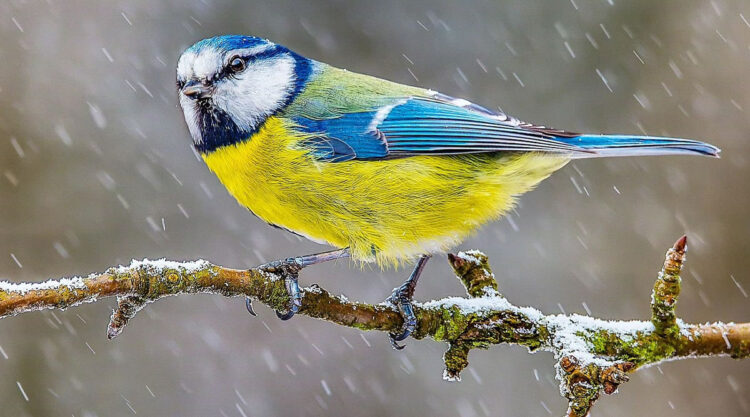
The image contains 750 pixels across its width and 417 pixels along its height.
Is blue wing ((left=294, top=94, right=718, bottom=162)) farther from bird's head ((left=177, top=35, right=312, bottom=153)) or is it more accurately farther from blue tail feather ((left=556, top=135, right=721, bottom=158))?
Answer: bird's head ((left=177, top=35, right=312, bottom=153))

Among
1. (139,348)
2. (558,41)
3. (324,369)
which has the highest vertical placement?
(558,41)

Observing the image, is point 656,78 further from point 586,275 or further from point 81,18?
point 81,18

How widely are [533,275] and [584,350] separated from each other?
326 cm

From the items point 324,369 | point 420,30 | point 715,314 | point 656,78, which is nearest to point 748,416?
point 715,314

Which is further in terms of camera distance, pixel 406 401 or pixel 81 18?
pixel 81 18

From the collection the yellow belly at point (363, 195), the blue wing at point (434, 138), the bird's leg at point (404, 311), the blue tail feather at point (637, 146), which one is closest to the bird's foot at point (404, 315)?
the bird's leg at point (404, 311)

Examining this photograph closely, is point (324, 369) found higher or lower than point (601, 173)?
lower

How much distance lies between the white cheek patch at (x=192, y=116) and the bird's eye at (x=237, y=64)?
0.68 feet

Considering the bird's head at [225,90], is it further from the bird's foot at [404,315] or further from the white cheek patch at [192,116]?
the bird's foot at [404,315]

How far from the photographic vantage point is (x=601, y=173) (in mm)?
5891

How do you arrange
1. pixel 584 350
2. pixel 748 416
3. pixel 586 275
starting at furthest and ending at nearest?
pixel 586 275, pixel 748 416, pixel 584 350

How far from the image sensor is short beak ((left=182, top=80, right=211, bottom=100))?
10.2 ft

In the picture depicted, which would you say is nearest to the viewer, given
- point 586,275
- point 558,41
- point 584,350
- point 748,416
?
point 584,350

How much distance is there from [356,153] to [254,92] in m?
0.49
